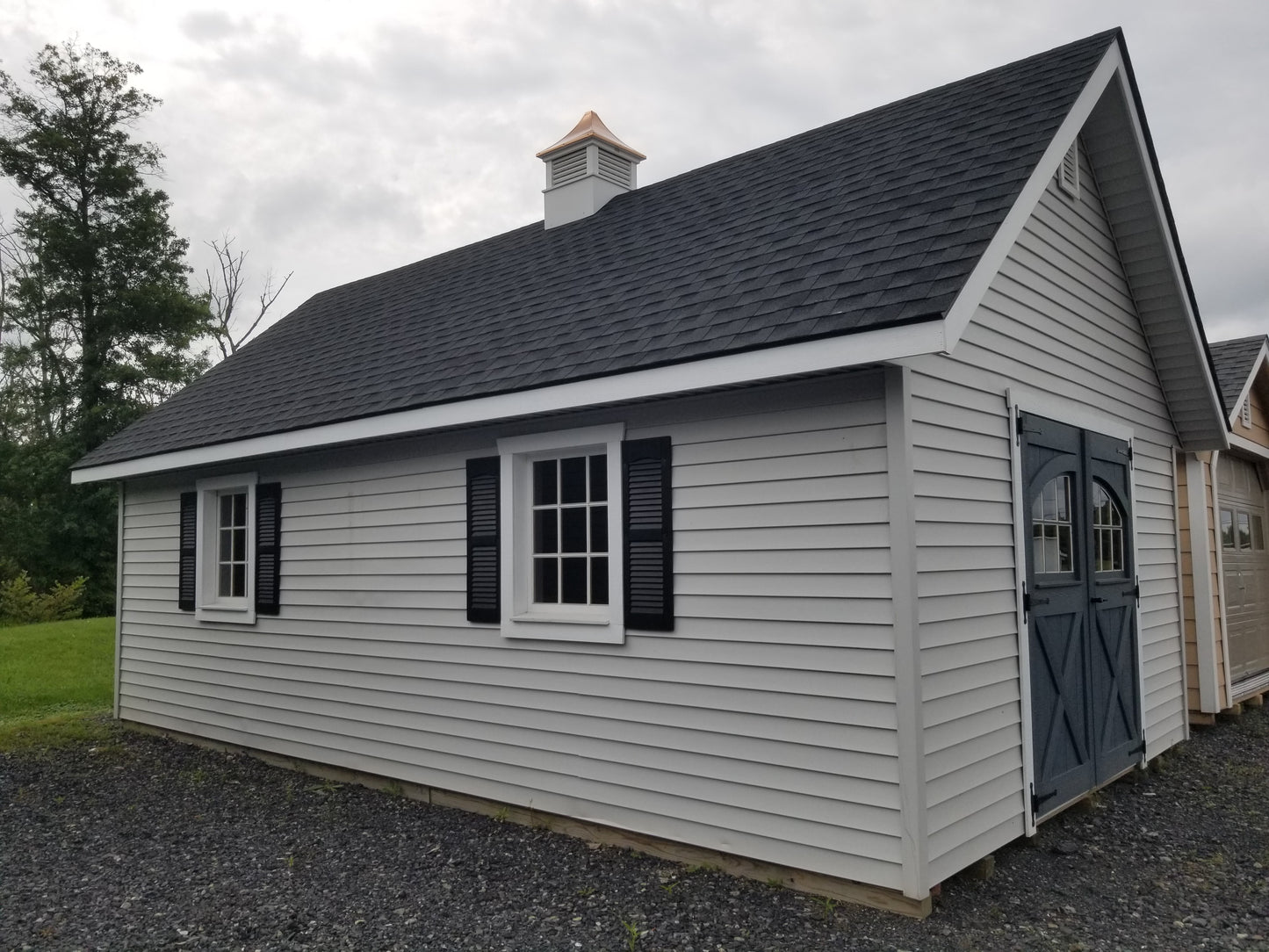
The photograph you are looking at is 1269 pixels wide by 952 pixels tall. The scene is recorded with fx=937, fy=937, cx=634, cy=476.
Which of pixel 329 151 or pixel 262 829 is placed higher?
pixel 329 151

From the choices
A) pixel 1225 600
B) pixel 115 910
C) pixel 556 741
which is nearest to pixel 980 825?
pixel 556 741

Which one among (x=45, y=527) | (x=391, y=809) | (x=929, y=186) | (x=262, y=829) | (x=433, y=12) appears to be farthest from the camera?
(x=45, y=527)

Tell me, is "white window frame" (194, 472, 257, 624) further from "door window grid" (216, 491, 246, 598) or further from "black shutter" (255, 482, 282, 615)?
"black shutter" (255, 482, 282, 615)

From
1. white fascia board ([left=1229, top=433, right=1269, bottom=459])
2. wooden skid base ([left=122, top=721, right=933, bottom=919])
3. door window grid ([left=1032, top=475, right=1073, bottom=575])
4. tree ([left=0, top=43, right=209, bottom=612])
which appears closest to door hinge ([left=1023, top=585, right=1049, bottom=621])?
door window grid ([left=1032, top=475, right=1073, bottom=575])

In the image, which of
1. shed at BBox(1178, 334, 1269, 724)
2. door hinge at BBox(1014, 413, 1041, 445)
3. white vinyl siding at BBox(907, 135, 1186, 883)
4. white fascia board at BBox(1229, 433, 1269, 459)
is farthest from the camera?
white fascia board at BBox(1229, 433, 1269, 459)

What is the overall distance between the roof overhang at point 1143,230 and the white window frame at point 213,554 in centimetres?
624

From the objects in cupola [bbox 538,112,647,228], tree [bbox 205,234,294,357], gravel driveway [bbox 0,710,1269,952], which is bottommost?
gravel driveway [bbox 0,710,1269,952]

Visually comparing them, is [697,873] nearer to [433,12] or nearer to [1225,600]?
[1225,600]

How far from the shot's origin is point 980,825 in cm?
451

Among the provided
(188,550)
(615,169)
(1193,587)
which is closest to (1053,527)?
(1193,587)

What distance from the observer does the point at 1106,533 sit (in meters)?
6.30

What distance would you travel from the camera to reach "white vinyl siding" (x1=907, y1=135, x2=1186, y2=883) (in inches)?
169

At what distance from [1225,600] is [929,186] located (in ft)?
19.9

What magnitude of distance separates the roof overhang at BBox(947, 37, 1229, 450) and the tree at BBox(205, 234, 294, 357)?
992 inches
